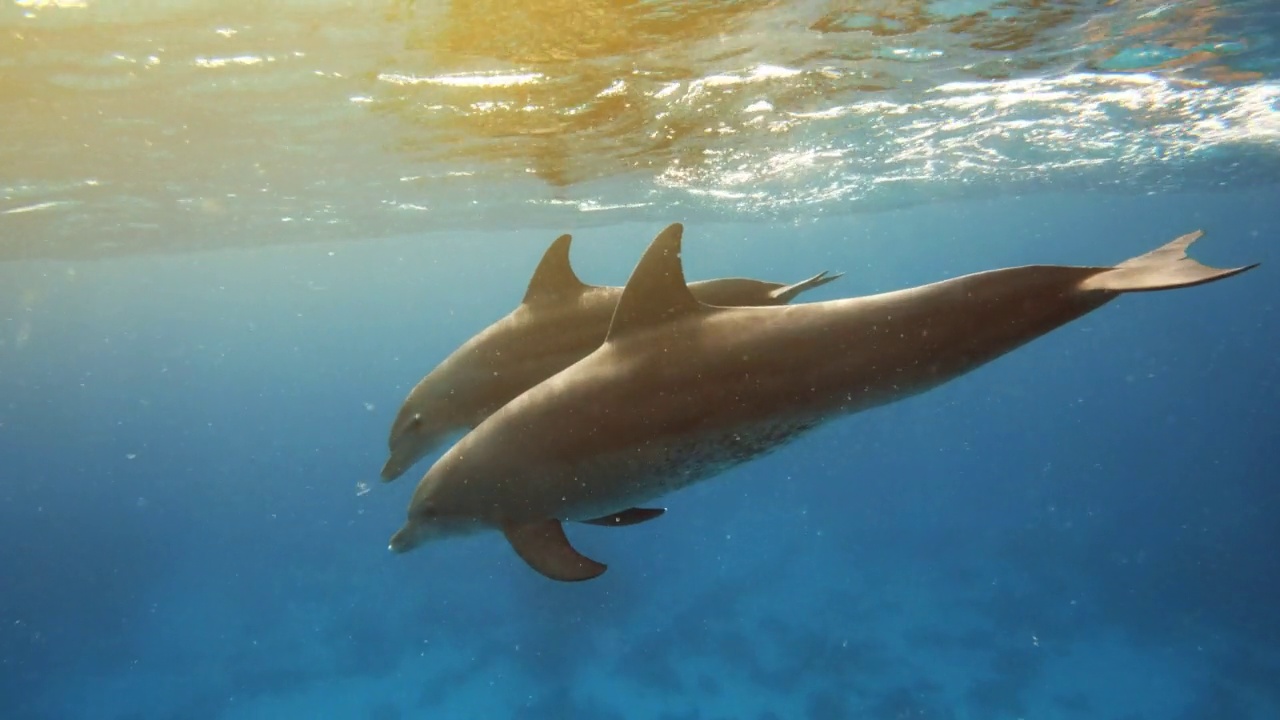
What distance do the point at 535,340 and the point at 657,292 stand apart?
5.87 feet

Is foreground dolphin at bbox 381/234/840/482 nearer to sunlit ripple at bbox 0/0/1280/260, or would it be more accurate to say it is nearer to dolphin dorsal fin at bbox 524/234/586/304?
dolphin dorsal fin at bbox 524/234/586/304

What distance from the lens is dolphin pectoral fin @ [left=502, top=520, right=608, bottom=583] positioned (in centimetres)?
465

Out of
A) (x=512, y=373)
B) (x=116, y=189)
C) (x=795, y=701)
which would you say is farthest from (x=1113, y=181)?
(x=116, y=189)

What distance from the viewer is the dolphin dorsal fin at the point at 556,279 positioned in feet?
19.7

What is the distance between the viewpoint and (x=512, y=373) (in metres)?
6.02

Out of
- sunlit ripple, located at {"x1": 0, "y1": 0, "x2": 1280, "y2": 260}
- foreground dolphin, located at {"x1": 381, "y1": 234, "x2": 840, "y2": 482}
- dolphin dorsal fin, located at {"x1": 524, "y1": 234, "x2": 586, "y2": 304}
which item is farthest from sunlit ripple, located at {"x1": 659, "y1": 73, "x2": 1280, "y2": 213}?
foreground dolphin, located at {"x1": 381, "y1": 234, "x2": 840, "y2": 482}

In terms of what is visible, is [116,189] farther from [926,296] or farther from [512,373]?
[926,296]

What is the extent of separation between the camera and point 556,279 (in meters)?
6.06

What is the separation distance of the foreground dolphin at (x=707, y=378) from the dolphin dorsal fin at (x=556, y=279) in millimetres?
1369

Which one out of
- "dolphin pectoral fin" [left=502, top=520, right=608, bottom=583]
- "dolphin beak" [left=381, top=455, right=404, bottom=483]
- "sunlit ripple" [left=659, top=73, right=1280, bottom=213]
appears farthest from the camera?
"sunlit ripple" [left=659, top=73, right=1280, bottom=213]

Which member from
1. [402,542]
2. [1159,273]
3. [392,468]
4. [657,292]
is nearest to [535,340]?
[657,292]

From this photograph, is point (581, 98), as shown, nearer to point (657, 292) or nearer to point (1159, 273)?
point (657, 292)

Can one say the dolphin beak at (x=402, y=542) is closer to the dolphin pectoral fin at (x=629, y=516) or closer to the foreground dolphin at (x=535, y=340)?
the foreground dolphin at (x=535, y=340)

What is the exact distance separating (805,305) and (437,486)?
116 inches
